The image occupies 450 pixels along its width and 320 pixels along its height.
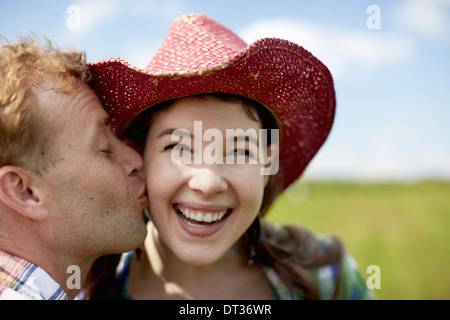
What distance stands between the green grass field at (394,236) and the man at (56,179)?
1.45 meters

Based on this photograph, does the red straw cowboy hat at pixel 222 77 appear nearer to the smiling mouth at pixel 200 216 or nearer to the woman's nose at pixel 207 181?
the woman's nose at pixel 207 181

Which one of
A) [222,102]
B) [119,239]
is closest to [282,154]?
[222,102]

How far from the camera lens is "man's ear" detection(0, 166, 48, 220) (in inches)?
79.5

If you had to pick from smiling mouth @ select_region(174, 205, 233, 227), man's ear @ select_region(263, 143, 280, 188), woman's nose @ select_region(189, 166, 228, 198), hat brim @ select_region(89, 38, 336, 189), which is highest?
hat brim @ select_region(89, 38, 336, 189)

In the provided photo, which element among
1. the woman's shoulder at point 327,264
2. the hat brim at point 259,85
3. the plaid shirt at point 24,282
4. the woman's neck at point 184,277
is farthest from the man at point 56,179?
the woman's shoulder at point 327,264

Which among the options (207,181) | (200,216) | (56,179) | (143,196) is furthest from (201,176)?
(56,179)

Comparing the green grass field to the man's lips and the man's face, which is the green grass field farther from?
the man's face

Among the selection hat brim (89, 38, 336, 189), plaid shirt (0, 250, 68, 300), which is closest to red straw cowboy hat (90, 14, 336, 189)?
hat brim (89, 38, 336, 189)

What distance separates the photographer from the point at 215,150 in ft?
6.89

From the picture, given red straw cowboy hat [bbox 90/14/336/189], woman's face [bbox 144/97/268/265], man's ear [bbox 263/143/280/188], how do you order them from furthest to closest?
man's ear [bbox 263/143/280/188] → woman's face [bbox 144/97/268/265] → red straw cowboy hat [bbox 90/14/336/189]

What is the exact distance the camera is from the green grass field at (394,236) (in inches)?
335

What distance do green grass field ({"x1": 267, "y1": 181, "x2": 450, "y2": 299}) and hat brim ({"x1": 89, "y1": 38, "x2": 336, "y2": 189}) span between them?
73 cm

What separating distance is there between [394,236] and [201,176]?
14955 mm
